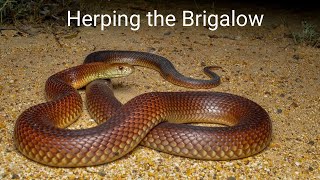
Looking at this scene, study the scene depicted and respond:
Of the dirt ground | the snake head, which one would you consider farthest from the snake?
the snake head

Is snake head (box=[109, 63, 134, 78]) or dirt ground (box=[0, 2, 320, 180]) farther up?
snake head (box=[109, 63, 134, 78])

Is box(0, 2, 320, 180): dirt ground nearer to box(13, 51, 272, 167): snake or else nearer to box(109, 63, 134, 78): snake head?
box(13, 51, 272, 167): snake

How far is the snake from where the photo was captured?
420 cm

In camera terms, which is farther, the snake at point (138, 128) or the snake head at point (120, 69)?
the snake head at point (120, 69)

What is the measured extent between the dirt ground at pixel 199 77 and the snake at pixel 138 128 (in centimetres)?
14

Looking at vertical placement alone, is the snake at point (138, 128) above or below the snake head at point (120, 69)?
below

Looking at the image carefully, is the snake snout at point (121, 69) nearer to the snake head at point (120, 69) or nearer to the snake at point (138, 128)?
the snake head at point (120, 69)

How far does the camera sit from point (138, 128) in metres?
4.47

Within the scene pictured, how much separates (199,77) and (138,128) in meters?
2.67

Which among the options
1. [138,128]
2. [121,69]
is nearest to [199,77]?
[121,69]

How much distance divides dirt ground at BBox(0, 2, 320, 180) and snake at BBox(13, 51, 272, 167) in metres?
0.14

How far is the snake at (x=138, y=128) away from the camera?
4.20 meters

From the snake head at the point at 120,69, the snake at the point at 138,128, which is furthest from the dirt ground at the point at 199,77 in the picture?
the snake head at the point at 120,69

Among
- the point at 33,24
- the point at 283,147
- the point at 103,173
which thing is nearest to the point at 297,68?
the point at 283,147
